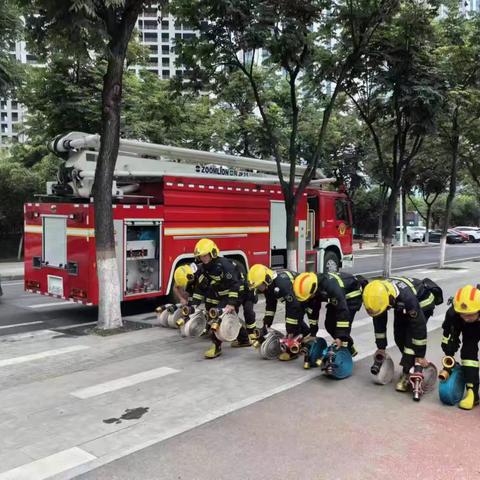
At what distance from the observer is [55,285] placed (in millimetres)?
10156

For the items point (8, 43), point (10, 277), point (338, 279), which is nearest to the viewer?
point (338, 279)

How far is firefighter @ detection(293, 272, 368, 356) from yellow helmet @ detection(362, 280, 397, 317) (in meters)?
0.57

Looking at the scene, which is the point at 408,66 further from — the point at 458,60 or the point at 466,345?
the point at 466,345

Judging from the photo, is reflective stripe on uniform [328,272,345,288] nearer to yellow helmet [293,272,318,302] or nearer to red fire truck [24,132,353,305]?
yellow helmet [293,272,318,302]

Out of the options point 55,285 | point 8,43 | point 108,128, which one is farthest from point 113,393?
point 8,43

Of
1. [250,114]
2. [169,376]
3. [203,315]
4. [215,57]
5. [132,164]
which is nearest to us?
[169,376]

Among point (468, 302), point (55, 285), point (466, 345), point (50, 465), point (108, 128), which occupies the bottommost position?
point (50, 465)

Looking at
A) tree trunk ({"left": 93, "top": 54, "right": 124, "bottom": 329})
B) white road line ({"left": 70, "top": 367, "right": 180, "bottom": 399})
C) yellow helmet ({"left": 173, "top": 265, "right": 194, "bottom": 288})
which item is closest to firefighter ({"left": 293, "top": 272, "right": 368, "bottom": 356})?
white road line ({"left": 70, "top": 367, "right": 180, "bottom": 399})

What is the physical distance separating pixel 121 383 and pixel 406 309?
10.4 feet

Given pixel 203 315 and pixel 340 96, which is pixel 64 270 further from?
pixel 340 96

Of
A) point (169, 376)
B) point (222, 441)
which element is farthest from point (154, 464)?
point (169, 376)

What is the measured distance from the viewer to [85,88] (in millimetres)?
16266

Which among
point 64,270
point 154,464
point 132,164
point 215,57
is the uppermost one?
point 215,57

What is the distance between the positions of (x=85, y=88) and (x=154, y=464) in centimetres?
1417
